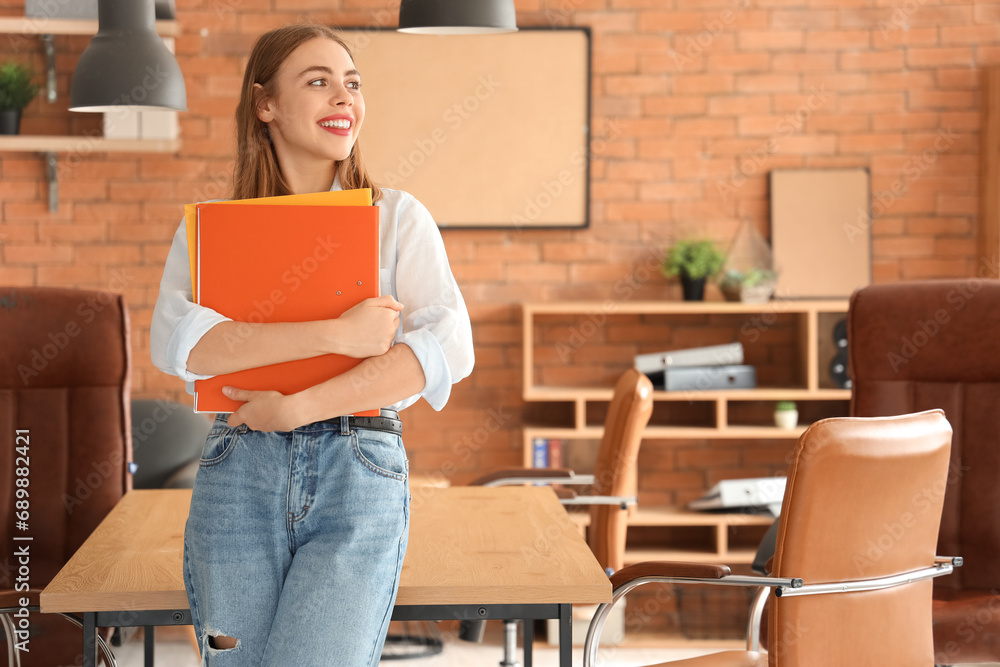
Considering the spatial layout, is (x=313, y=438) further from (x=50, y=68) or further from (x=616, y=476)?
(x=50, y=68)

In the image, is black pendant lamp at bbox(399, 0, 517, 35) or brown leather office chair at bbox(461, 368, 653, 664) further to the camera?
brown leather office chair at bbox(461, 368, 653, 664)

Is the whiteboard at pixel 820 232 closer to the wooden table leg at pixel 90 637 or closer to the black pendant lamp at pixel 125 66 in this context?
the black pendant lamp at pixel 125 66

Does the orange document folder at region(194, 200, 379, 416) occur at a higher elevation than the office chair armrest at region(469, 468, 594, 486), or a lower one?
higher

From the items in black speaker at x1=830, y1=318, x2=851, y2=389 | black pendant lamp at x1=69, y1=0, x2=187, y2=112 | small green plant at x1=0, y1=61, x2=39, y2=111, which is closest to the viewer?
black pendant lamp at x1=69, y1=0, x2=187, y2=112

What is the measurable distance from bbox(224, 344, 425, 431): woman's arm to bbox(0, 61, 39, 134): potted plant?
2820mm

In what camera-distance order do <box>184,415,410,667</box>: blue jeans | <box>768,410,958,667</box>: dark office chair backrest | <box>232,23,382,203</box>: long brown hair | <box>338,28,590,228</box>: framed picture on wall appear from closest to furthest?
<box>184,415,410,667</box>: blue jeans → <box>232,23,382,203</box>: long brown hair → <box>768,410,958,667</box>: dark office chair backrest → <box>338,28,590,228</box>: framed picture on wall

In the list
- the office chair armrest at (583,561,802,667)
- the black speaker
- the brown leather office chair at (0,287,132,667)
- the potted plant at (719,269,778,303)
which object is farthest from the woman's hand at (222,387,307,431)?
the black speaker

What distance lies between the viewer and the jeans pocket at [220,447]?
130 centimetres

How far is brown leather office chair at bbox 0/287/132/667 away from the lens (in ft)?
7.81

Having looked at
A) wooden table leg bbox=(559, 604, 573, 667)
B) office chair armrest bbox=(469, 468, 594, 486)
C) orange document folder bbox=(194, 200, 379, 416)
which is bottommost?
office chair armrest bbox=(469, 468, 594, 486)

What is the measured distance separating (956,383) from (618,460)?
92cm

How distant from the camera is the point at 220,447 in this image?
1.31 m

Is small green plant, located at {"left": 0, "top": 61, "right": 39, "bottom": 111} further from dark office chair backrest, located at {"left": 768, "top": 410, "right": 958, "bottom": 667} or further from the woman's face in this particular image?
dark office chair backrest, located at {"left": 768, "top": 410, "right": 958, "bottom": 667}

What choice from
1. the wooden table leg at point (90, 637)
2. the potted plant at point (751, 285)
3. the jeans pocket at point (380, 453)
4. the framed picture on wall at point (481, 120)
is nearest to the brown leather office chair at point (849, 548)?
the jeans pocket at point (380, 453)
